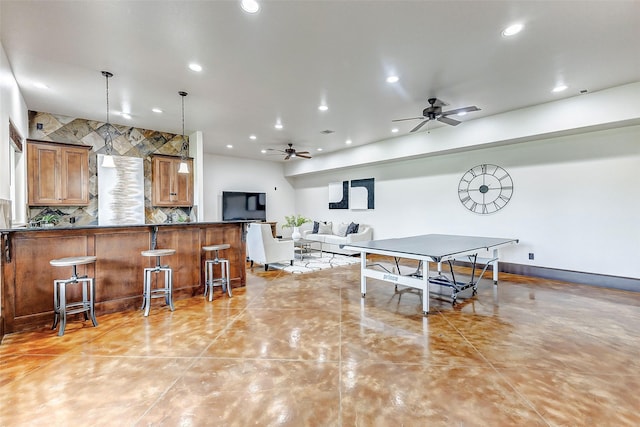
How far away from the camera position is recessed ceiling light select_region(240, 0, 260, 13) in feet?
A: 7.72

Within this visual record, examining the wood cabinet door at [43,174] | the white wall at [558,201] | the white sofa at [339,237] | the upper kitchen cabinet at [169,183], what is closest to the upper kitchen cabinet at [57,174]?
the wood cabinet door at [43,174]

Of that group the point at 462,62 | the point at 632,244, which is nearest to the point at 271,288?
the point at 462,62

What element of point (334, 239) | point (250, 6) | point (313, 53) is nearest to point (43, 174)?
point (250, 6)

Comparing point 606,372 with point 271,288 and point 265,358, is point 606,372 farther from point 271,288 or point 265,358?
point 271,288

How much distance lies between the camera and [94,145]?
18.4 feet

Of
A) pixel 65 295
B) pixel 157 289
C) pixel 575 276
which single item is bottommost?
pixel 575 276

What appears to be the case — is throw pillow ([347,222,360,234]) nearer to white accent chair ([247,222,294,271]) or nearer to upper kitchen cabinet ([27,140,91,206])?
white accent chair ([247,222,294,271])

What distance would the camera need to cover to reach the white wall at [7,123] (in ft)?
10.2

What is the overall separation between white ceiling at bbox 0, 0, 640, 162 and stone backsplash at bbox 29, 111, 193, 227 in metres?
0.31

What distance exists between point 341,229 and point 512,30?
615cm

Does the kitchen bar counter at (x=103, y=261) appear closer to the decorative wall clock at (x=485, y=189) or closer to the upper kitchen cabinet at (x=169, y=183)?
the upper kitchen cabinet at (x=169, y=183)

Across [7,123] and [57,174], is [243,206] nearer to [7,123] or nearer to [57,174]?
[57,174]

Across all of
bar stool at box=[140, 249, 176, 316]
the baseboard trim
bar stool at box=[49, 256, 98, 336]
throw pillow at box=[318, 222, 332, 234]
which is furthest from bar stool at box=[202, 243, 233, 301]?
the baseboard trim

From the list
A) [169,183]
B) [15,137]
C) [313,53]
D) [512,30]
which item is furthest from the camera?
[169,183]
